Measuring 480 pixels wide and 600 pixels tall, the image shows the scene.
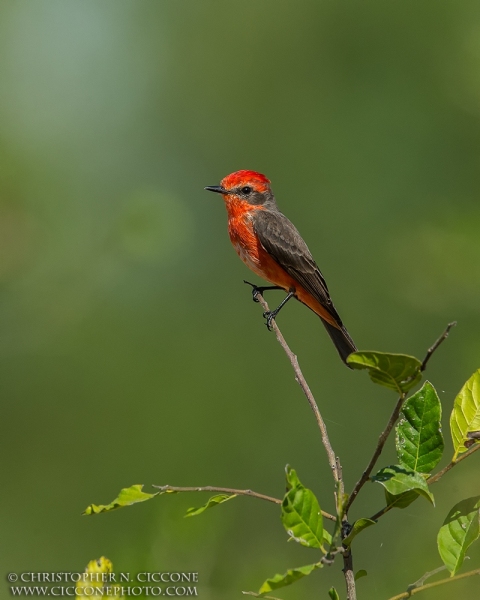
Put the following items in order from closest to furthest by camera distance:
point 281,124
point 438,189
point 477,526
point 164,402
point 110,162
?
point 477,526, point 438,189, point 164,402, point 110,162, point 281,124

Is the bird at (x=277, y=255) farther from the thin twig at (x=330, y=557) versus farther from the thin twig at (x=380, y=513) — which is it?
the thin twig at (x=330, y=557)

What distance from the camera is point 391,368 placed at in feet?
4.51

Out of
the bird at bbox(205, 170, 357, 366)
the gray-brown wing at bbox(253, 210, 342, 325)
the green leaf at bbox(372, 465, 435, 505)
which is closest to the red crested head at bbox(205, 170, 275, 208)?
the bird at bbox(205, 170, 357, 366)

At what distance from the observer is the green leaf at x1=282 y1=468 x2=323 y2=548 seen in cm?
139

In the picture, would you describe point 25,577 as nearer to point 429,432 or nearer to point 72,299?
point 429,432

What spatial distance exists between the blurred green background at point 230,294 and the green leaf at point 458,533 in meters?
1.21

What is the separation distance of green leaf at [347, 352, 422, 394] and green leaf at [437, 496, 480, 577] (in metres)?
0.32

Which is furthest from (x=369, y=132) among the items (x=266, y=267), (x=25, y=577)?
(x=25, y=577)

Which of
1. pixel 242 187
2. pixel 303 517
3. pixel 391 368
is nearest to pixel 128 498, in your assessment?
pixel 303 517

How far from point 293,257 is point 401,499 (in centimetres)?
387

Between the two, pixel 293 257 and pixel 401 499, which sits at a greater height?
pixel 293 257

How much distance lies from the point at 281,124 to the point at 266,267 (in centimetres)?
601

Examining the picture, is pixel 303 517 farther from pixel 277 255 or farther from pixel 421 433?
pixel 277 255

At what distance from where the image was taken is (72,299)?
5684mm
